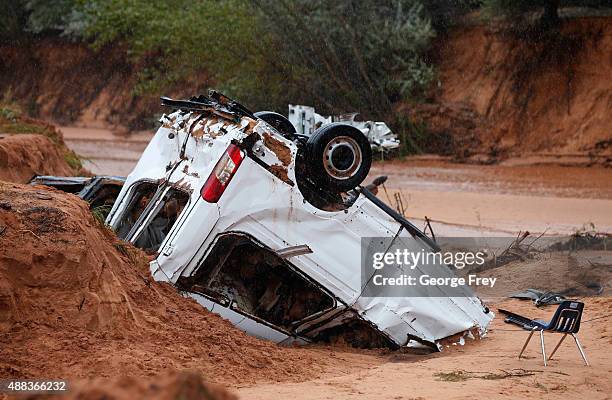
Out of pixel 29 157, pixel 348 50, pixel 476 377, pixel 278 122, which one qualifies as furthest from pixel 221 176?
pixel 348 50

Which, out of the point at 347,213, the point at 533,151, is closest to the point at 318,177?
the point at 347,213

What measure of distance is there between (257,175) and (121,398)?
156 inches

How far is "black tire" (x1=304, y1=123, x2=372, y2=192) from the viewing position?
23.4 ft

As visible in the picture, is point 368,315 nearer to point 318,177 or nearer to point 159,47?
point 318,177

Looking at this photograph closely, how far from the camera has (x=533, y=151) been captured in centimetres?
2498

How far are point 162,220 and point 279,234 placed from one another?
127 centimetres

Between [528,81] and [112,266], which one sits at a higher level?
[528,81]

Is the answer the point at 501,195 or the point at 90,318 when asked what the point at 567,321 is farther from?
the point at 501,195

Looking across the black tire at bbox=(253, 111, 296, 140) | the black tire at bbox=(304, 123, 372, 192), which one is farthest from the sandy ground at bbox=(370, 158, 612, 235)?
the black tire at bbox=(304, 123, 372, 192)

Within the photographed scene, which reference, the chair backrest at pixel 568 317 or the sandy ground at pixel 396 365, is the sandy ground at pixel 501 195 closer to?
the sandy ground at pixel 396 365

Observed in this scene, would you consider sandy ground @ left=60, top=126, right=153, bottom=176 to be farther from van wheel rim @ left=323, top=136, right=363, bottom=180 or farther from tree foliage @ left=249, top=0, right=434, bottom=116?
van wheel rim @ left=323, top=136, right=363, bottom=180

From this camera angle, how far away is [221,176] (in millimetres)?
7027

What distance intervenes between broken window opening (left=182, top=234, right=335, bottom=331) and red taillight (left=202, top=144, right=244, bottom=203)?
1.80 feet

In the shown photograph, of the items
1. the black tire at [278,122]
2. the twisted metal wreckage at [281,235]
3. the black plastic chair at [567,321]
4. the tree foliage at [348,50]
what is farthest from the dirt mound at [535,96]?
the twisted metal wreckage at [281,235]
